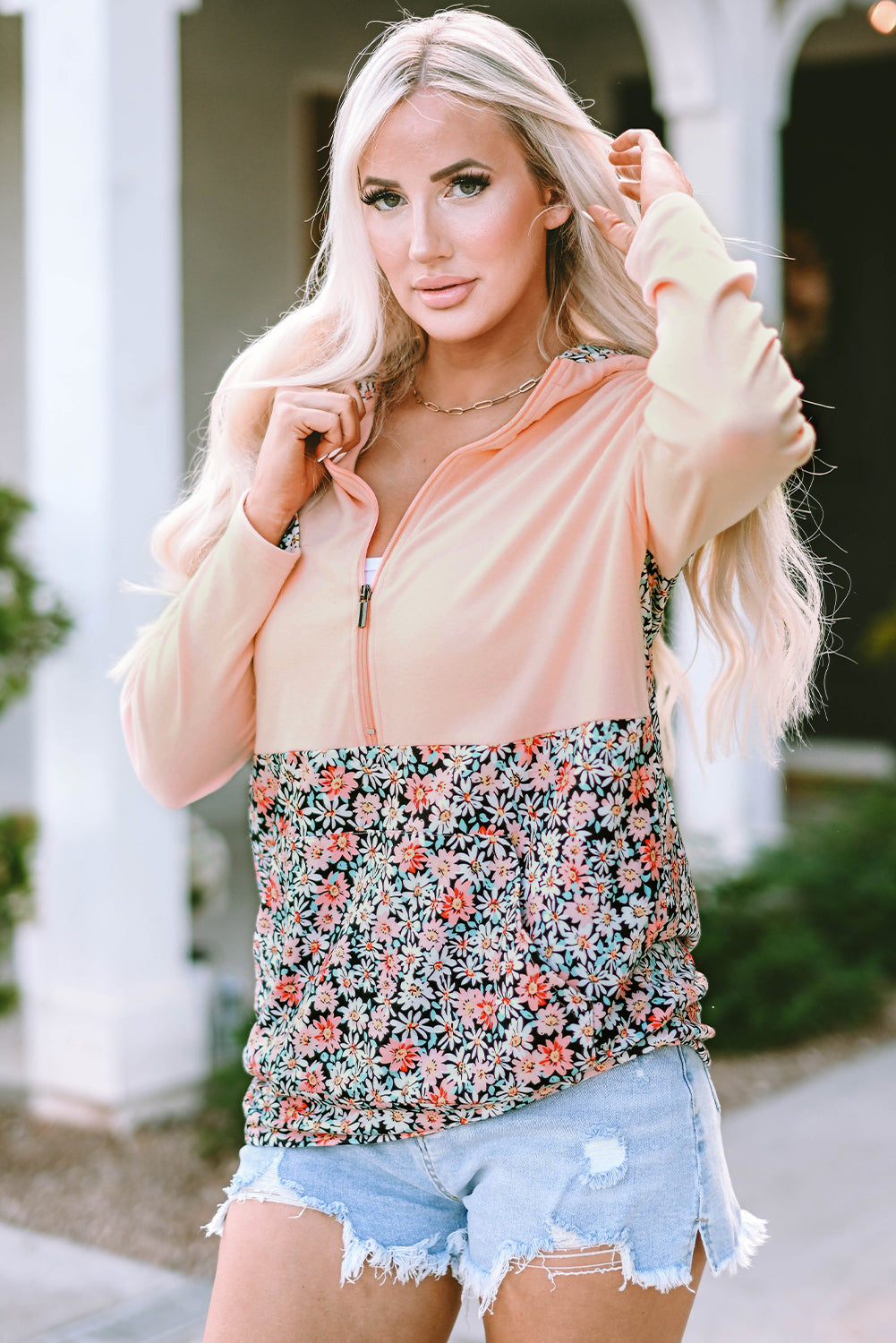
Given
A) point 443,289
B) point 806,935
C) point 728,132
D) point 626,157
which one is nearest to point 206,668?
point 443,289

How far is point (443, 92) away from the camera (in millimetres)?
1678

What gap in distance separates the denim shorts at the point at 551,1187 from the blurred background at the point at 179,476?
2.45ft

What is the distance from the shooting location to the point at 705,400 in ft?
4.88

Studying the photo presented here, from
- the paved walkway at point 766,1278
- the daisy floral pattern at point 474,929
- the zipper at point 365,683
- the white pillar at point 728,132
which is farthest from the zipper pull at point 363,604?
the white pillar at point 728,132

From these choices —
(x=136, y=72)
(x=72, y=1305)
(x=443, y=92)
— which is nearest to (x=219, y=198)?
(x=136, y=72)

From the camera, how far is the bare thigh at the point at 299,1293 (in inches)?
62.1

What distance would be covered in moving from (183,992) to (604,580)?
2685 millimetres

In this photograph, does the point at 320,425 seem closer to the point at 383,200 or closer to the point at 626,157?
the point at 383,200

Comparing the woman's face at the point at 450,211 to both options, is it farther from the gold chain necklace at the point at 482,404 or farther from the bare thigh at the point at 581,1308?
the bare thigh at the point at 581,1308

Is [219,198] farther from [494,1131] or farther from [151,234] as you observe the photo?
[494,1131]

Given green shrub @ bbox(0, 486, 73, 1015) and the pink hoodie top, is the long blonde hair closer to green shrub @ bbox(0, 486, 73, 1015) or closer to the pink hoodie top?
the pink hoodie top

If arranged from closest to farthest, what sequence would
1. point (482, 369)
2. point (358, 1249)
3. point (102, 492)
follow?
1. point (358, 1249)
2. point (482, 369)
3. point (102, 492)

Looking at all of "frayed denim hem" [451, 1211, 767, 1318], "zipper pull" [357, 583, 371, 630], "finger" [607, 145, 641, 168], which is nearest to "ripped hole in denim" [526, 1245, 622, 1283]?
"frayed denim hem" [451, 1211, 767, 1318]

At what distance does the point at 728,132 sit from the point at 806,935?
271 cm
